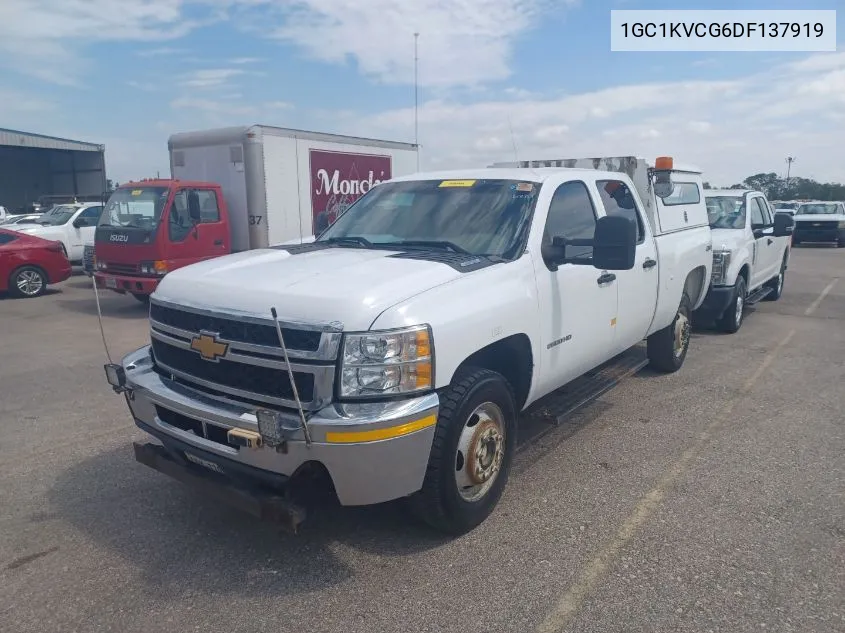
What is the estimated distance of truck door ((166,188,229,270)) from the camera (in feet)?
35.8

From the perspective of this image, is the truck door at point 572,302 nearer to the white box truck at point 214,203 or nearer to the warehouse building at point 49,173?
the white box truck at point 214,203

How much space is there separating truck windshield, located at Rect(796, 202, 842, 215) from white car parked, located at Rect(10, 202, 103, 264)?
986 inches

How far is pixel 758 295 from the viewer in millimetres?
10570

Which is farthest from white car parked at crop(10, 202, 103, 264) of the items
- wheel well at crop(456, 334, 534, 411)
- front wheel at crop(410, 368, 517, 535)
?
front wheel at crop(410, 368, 517, 535)

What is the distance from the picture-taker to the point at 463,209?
4426 millimetres

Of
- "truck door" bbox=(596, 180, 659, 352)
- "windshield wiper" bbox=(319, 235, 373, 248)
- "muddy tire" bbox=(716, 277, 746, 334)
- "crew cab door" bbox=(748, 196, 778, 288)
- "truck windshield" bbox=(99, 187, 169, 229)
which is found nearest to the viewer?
"windshield wiper" bbox=(319, 235, 373, 248)

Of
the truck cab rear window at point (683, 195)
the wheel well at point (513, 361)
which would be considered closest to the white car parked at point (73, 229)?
the truck cab rear window at point (683, 195)

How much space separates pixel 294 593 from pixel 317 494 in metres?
0.49

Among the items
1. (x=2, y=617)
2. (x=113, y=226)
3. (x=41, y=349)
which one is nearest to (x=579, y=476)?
(x=2, y=617)

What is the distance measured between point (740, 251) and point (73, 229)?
15.3 meters

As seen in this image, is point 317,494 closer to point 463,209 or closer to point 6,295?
point 463,209

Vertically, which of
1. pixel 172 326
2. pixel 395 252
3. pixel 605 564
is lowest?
pixel 605 564

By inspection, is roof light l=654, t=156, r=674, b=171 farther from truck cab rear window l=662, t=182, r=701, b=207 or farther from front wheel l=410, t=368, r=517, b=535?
front wheel l=410, t=368, r=517, b=535

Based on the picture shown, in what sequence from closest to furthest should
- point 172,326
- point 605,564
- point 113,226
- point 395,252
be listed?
point 605,564 → point 172,326 → point 395,252 → point 113,226
